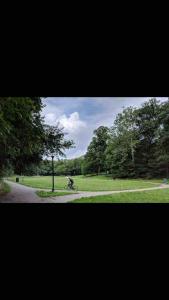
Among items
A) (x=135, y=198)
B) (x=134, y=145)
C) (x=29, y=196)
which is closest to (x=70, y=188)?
(x=29, y=196)

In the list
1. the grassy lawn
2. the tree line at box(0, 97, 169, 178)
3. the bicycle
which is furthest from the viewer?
the bicycle

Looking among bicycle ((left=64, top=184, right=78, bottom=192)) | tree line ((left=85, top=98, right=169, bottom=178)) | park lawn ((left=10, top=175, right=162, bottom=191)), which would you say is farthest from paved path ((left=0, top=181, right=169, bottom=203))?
tree line ((left=85, top=98, right=169, bottom=178))

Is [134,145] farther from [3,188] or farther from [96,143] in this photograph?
[3,188]

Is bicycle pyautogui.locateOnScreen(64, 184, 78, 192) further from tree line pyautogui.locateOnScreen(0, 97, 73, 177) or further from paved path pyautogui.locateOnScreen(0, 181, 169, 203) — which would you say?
tree line pyautogui.locateOnScreen(0, 97, 73, 177)

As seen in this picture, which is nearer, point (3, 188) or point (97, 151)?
point (3, 188)

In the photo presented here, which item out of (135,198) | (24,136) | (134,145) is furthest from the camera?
(134,145)

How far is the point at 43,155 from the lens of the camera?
6902 millimetres

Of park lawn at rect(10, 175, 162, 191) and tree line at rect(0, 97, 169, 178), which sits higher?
tree line at rect(0, 97, 169, 178)

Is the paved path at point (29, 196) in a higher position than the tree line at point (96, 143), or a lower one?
lower

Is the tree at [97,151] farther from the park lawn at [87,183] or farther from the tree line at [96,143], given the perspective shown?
the park lawn at [87,183]

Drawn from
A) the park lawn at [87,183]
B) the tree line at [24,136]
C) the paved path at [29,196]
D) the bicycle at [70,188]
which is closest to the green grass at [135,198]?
the paved path at [29,196]
